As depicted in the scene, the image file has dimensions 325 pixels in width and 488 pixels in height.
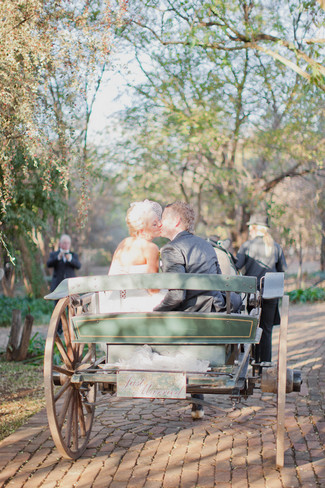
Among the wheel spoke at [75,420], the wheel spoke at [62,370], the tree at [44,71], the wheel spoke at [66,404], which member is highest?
the tree at [44,71]

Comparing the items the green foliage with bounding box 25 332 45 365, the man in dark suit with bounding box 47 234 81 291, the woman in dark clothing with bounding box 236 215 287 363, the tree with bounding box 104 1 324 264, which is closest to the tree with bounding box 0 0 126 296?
the woman in dark clothing with bounding box 236 215 287 363

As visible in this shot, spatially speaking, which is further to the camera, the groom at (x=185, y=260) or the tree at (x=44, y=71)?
the tree at (x=44, y=71)

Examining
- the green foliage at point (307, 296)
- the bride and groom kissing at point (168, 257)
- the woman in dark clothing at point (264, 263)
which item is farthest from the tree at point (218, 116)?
the bride and groom kissing at point (168, 257)

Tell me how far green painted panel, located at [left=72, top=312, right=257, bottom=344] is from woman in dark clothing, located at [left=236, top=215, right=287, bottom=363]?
332 centimetres

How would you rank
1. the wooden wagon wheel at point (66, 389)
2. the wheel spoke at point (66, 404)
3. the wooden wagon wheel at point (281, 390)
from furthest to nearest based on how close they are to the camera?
the wheel spoke at point (66, 404) < the wooden wagon wheel at point (66, 389) < the wooden wagon wheel at point (281, 390)

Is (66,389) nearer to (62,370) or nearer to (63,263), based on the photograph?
(62,370)

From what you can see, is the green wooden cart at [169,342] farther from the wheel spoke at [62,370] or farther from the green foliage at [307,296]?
Answer: the green foliage at [307,296]

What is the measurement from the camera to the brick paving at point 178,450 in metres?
3.99

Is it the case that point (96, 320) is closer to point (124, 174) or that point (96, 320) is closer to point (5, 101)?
point (5, 101)

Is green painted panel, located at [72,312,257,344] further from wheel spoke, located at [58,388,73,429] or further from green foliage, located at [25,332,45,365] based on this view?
green foliage, located at [25,332,45,365]

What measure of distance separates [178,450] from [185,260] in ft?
5.05

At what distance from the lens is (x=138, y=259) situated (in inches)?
189

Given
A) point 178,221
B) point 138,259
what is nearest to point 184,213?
point 178,221

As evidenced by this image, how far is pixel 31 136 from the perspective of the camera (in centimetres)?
557
